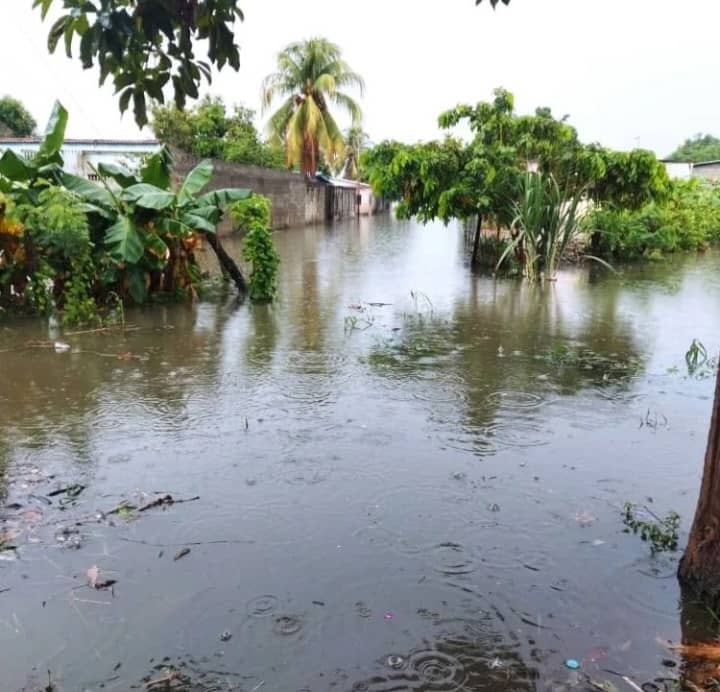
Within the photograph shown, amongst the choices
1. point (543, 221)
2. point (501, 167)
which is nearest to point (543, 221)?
point (543, 221)

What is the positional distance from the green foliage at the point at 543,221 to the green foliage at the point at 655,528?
8530mm

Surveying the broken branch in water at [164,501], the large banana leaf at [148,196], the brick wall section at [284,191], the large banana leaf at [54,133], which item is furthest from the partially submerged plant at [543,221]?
the brick wall section at [284,191]

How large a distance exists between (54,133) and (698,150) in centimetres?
6577

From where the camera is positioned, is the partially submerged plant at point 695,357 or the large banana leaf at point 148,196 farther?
the large banana leaf at point 148,196

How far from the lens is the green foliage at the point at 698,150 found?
5603 cm

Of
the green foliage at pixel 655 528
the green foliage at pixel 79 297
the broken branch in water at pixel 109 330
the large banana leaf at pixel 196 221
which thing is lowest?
the green foliage at pixel 655 528

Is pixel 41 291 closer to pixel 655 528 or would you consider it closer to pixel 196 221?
pixel 196 221

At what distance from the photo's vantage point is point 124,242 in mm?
8680

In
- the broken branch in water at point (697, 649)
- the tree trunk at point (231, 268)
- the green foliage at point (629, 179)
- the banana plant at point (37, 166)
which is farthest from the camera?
the green foliage at point (629, 179)

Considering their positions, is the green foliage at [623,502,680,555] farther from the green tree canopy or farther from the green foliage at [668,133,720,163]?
the green foliage at [668,133,720,163]

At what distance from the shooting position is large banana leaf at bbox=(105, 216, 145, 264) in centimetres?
869

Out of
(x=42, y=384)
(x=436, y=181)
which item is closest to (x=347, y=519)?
(x=42, y=384)

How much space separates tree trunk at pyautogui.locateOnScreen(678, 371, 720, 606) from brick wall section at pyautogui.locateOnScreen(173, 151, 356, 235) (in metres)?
16.6

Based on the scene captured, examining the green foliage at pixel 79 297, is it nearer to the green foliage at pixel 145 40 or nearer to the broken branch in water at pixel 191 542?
the broken branch in water at pixel 191 542
